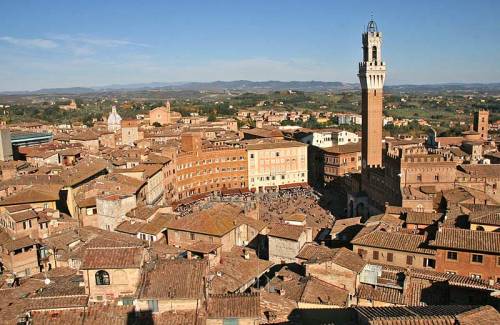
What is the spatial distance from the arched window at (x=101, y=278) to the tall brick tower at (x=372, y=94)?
45.9 metres

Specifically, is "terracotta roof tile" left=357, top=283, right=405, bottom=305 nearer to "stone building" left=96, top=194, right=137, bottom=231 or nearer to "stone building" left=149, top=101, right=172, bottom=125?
"stone building" left=96, top=194, right=137, bottom=231

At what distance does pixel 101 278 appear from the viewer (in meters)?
17.7

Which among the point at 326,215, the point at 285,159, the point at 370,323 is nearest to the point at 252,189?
the point at 285,159

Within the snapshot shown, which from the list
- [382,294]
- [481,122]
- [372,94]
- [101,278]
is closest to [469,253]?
[382,294]

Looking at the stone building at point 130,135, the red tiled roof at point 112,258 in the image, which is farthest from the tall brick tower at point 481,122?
the red tiled roof at point 112,258

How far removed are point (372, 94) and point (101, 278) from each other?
49636 millimetres

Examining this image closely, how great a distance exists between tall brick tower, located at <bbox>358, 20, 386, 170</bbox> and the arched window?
1809 inches

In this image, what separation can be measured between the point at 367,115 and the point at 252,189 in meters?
21.5

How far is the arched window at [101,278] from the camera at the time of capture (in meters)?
17.7

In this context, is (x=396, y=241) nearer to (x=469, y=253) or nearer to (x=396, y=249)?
(x=396, y=249)

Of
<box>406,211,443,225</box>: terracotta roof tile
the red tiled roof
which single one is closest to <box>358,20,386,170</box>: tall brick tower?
<box>406,211,443,225</box>: terracotta roof tile

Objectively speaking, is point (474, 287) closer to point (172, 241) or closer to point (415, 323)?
point (415, 323)

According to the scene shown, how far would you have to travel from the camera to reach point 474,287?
21.3m

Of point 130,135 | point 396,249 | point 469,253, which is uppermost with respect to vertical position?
point 130,135
